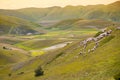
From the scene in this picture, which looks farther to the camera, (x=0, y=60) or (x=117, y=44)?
(x=0, y=60)

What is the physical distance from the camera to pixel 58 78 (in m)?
53.5

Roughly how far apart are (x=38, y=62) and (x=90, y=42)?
24.1 metres

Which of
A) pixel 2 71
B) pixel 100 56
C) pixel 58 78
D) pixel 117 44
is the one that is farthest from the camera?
pixel 2 71

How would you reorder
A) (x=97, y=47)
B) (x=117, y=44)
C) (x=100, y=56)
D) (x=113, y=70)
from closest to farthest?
(x=113, y=70), (x=100, y=56), (x=117, y=44), (x=97, y=47)

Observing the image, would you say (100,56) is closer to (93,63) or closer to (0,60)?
(93,63)

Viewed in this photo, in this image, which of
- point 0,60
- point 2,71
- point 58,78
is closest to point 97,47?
point 58,78

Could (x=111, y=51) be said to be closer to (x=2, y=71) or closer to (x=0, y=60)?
(x=2, y=71)

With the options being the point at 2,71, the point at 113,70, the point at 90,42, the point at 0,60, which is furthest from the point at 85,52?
the point at 0,60

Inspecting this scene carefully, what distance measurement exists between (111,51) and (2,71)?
195 ft

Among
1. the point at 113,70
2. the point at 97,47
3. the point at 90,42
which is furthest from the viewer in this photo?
the point at 90,42

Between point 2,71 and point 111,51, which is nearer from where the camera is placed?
point 111,51

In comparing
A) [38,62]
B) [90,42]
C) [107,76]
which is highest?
[107,76]

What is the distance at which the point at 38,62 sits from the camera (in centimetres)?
9538

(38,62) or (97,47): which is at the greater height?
(97,47)
